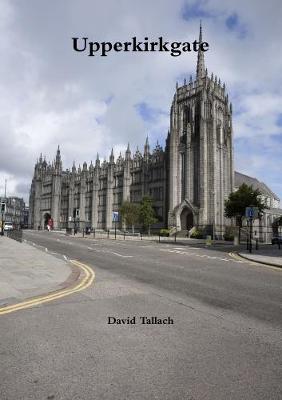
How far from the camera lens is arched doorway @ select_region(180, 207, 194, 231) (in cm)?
6481

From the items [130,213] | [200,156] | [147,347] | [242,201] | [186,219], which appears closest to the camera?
[147,347]

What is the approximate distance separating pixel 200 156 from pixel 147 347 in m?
60.5

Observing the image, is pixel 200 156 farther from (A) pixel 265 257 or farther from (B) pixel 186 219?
(A) pixel 265 257

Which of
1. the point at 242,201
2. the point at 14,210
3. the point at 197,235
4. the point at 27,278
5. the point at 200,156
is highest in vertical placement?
the point at 200,156

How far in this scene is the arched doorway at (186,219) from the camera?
64.8 meters

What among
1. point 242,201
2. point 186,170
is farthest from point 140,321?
point 186,170

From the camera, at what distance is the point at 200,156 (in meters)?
64.1

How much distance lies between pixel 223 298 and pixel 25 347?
17.0ft

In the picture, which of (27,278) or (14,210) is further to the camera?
(14,210)

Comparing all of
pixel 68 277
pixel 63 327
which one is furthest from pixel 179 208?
pixel 63 327

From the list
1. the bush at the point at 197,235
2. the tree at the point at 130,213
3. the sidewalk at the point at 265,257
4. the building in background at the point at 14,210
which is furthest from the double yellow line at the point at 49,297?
the building in background at the point at 14,210

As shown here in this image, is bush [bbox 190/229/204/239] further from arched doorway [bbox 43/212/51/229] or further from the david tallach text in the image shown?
arched doorway [bbox 43/212/51/229]

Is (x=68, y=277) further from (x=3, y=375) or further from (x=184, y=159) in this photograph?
(x=184, y=159)

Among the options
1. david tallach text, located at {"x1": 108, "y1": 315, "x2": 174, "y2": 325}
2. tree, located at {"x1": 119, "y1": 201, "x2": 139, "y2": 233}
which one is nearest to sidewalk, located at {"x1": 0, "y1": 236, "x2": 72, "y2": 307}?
david tallach text, located at {"x1": 108, "y1": 315, "x2": 174, "y2": 325}
